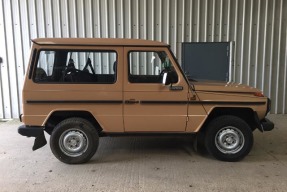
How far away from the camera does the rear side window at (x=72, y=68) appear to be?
435cm

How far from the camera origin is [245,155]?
4.63 meters

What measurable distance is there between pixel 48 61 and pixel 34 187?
6.14 ft

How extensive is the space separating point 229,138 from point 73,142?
255 cm

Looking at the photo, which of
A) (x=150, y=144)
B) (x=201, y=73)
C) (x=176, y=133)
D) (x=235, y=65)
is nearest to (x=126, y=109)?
(x=176, y=133)

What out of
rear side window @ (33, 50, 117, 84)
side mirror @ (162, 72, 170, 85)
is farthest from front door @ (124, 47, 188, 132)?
rear side window @ (33, 50, 117, 84)

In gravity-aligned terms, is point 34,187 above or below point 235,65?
below

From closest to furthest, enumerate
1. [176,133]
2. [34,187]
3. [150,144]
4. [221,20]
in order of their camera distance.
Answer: [34,187] < [176,133] < [150,144] < [221,20]

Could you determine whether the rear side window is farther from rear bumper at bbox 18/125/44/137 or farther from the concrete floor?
the concrete floor

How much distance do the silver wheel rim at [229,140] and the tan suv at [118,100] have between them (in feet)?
0.05

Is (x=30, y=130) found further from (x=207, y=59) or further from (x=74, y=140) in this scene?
(x=207, y=59)

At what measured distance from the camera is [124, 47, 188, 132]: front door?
4.42 m

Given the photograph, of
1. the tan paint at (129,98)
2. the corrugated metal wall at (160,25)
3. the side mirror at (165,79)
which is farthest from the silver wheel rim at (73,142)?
the corrugated metal wall at (160,25)

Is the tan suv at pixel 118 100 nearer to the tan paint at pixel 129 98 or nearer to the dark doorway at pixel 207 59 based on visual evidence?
the tan paint at pixel 129 98

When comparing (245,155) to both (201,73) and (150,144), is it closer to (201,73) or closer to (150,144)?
(150,144)
